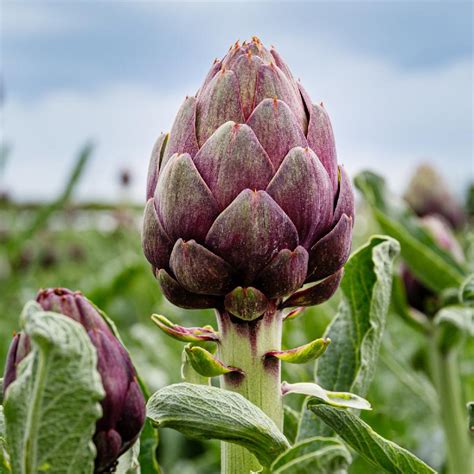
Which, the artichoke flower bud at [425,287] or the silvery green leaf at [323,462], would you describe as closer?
the silvery green leaf at [323,462]

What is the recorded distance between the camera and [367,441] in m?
0.53

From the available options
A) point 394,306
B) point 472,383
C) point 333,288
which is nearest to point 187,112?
point 333,288

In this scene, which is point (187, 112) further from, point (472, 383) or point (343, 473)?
point (472, 383)

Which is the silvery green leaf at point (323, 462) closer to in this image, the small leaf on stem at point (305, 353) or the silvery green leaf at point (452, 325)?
the small leaf on stem at point (305, 353)

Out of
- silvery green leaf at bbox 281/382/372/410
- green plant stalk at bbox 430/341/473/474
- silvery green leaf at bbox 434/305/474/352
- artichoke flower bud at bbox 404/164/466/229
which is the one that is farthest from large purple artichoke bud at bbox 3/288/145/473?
artichoke flower bud at bbox 404/164/466/229

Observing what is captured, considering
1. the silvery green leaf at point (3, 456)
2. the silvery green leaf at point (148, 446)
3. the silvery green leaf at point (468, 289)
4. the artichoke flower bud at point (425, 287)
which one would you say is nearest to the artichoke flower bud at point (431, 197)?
the artichoke flower bud at point (425, 287)

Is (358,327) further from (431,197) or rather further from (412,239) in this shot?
(431,197)

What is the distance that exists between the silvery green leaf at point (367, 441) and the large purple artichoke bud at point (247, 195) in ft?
0.26

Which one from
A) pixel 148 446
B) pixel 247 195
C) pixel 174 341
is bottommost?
pixel 174 341

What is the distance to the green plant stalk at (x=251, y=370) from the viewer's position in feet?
1.83

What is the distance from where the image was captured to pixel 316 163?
0.52 meters

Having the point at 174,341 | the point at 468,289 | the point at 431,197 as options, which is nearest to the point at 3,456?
the point at 468,289

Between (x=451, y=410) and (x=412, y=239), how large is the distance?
0.26 metres

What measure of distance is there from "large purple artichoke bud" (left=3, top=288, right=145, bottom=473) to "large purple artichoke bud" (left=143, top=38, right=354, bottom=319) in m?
0.09
